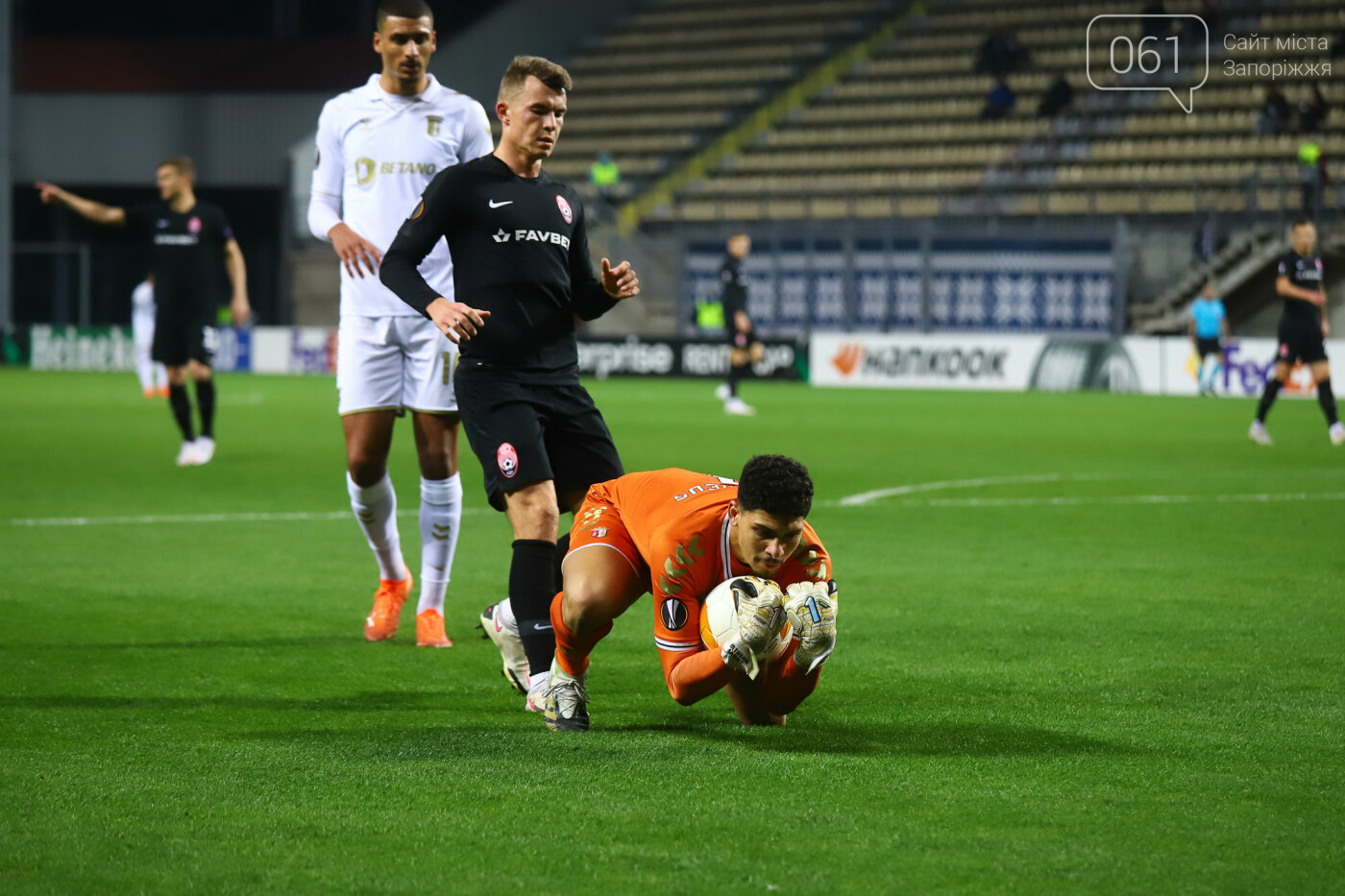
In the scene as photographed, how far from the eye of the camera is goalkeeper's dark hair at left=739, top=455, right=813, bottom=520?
166 inches

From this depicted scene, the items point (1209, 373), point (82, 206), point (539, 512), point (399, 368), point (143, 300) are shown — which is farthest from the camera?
point (1209, 373)

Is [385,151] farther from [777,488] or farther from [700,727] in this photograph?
[777,488]

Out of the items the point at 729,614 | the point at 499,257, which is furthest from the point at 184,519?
the point at 729,614

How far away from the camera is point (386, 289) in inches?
242

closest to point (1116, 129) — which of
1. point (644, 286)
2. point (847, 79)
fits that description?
point (847, 79)

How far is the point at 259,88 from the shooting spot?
1492 inches

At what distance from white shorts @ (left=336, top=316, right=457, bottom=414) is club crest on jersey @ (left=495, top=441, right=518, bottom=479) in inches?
41.3

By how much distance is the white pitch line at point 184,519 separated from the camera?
31.7ft

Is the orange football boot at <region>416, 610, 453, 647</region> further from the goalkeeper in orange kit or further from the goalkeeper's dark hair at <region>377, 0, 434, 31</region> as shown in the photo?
the goalkeeper's dark hair at <region>377, 0, 434, 31</region>

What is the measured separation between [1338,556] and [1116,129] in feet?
78.5

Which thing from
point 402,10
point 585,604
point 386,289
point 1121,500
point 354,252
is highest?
point 402,10

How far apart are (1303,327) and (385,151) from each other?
489 inches

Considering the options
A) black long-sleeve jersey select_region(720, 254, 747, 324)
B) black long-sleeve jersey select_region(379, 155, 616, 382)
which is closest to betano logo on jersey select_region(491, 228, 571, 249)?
black long-sleeve jersey select_region(379, 155, 616, 382)

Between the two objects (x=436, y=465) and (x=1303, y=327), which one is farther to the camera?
(x=1303, y=327)
